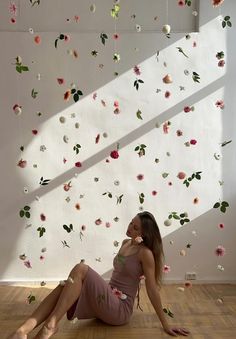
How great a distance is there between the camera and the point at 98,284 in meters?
3.31

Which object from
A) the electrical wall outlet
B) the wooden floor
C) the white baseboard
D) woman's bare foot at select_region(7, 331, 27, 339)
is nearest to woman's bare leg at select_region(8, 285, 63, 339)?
woman's bare foot at select_region(7, 331, 27, 339)

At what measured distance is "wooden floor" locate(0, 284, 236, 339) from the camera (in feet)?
11.0

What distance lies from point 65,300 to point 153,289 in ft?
2.04

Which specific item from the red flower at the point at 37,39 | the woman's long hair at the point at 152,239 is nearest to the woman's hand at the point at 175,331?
the woman's long hair at the point at 152,239

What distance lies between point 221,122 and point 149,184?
989 millimetres

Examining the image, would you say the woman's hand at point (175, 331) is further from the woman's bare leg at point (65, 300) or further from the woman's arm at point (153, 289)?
the woman's bare leg at point (65, 300)

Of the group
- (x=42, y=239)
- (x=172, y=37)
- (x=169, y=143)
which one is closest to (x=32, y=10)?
(x=172, y=37)

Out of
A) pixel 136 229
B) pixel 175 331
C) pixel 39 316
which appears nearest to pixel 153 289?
pixel 175 331

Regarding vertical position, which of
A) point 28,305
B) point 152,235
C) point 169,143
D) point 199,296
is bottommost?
point 199,296

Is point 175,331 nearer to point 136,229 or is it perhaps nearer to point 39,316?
point 136,229

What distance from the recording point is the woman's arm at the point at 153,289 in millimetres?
3295

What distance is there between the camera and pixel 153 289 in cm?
333

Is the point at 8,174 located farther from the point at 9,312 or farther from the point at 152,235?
the point at 152,235

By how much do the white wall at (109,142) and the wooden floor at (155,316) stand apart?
0.43 metres
